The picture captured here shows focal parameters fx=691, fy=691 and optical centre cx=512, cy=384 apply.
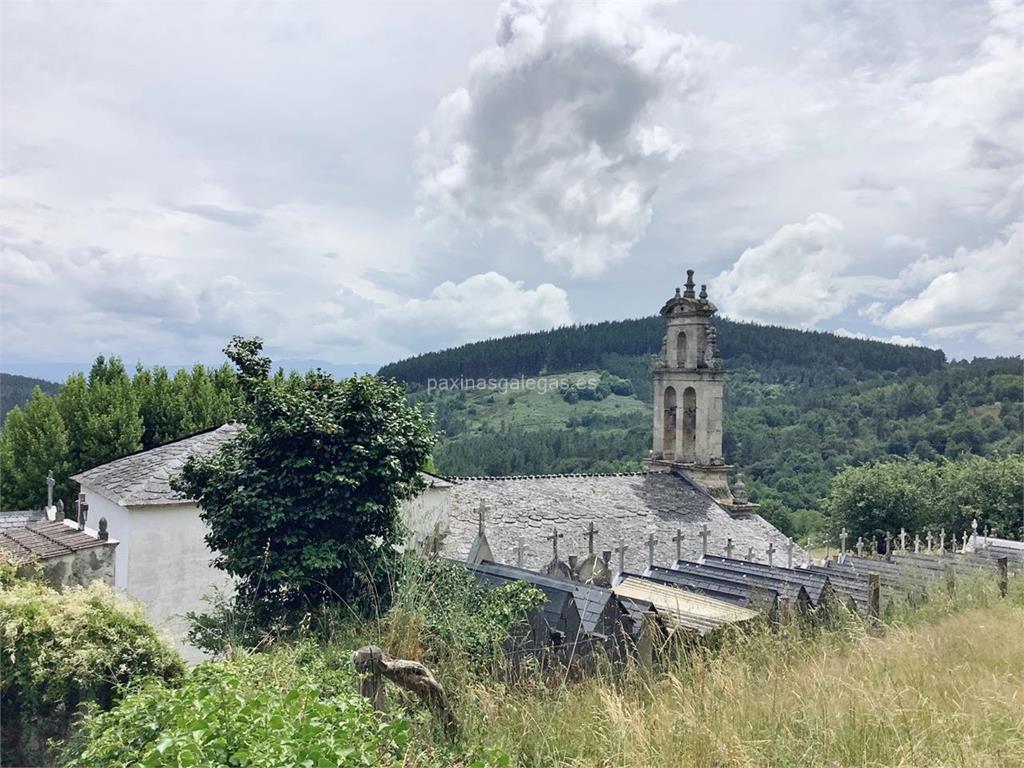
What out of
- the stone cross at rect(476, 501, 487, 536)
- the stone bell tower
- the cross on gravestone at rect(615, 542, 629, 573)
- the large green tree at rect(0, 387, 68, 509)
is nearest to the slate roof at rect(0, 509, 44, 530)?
the large green tree at rect(0, 387, 68, 509)

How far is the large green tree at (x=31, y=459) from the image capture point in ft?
75.4

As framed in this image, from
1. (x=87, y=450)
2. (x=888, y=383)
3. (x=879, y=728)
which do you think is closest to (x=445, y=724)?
(x=879, y=728)

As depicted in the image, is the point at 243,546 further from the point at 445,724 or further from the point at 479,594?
the point at 445,724

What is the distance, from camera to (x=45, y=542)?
36.2 feet

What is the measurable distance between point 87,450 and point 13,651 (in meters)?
20.8

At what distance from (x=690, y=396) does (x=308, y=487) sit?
62.4 ft

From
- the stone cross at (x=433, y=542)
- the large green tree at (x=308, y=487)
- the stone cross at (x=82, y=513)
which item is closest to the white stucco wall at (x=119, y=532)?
the stone cross at (x=82, y=513)

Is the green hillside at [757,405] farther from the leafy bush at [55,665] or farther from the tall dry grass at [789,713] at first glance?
the leafy bush at [55,665]

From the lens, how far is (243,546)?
853 centimetres

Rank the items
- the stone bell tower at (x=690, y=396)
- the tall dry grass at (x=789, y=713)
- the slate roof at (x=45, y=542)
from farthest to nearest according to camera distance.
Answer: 1. the stone bell tower at (x=690, y=396)
2. the slate roof at (x=45, y=542)
3. the tall dry grass at (x=789, y=713)

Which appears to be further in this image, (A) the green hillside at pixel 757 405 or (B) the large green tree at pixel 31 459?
(A) the green hillside at pixel 757 405

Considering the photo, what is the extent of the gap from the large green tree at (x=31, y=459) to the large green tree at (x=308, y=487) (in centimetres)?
1760

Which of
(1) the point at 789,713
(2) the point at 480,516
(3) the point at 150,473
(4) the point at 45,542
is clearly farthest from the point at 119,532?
(1) the point at 789,713

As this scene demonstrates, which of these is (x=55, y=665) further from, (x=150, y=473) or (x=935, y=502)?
(x=935, y=502)
